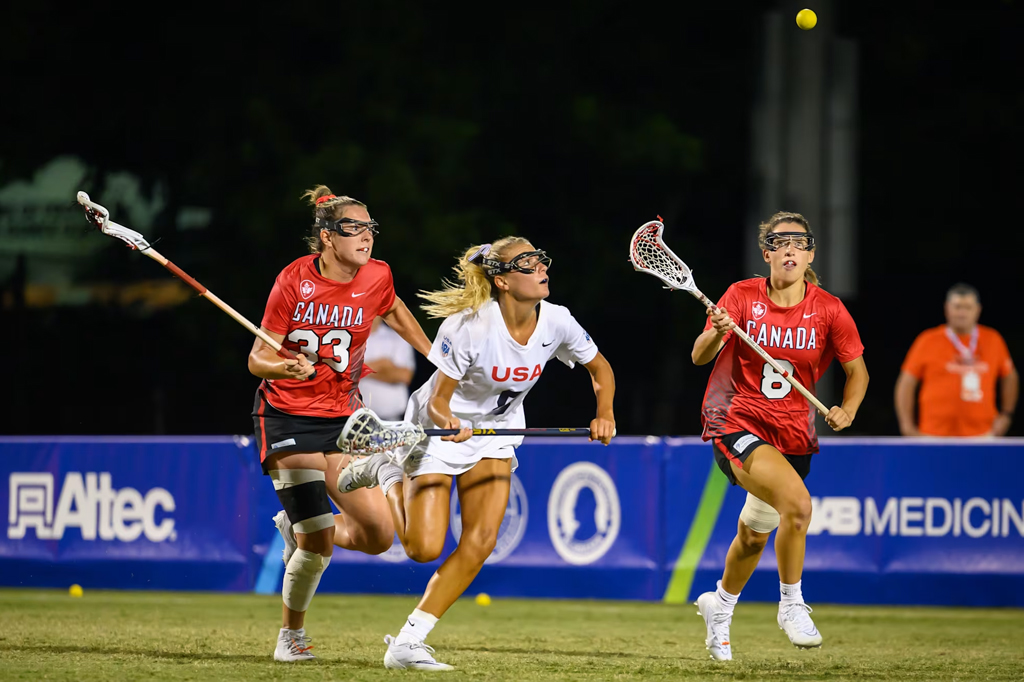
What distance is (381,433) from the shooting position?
6805 mm

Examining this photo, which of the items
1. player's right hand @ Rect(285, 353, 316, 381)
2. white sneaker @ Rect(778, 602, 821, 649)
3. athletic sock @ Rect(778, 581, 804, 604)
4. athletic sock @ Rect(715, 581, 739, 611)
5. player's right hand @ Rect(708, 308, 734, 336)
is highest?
player's right hand @ Rect(708, 308, 734, 336)

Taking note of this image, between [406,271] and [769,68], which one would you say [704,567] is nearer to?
[769,68]

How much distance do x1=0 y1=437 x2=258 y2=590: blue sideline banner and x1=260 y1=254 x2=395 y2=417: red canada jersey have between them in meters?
3.67

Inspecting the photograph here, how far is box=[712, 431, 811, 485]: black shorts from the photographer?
7277 millimetres

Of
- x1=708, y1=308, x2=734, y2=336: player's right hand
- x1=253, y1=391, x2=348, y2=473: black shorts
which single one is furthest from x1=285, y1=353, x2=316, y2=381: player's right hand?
x1=708, y1=308, x2=734, y2=336: player's right hand

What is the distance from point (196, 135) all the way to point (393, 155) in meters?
2.35

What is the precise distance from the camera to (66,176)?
693 inches

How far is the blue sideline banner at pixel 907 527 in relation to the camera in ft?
32.9

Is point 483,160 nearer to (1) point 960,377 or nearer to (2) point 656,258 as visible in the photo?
(1) point 960,377

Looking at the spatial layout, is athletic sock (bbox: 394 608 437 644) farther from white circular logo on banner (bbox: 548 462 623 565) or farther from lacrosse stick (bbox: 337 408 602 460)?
white circular logo on banner (bbox: 548 462 623 565)

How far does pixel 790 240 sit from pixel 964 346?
473 centimetres

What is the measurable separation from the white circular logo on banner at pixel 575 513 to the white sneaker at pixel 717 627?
3005 millimetres

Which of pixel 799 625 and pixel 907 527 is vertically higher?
pixel 907 527

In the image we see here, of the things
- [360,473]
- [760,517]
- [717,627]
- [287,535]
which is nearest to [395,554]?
[287,535]
